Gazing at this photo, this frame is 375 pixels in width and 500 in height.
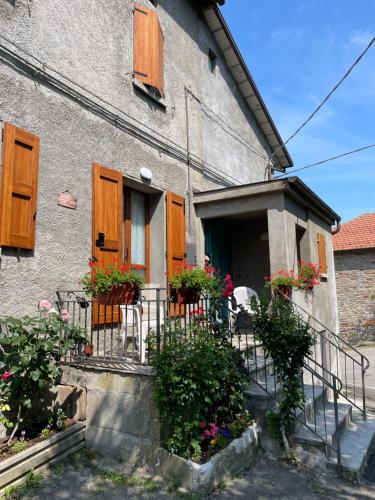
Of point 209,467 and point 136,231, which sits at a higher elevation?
point 136,231

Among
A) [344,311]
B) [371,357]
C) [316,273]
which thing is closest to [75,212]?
[316,273]

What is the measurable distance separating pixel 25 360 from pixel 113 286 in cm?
110

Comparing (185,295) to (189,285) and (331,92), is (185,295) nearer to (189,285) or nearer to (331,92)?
(189,285)

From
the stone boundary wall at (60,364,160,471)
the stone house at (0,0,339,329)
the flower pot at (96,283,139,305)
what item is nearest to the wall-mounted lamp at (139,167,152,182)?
the stone house at (0,0,339,329)

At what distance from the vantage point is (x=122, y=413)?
12.4 ft

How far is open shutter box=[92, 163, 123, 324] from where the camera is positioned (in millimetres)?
5094

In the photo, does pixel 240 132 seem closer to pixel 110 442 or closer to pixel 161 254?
pixel 161 254

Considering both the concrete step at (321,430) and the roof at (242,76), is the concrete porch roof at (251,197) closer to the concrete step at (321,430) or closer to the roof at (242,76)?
the concrete step at (321,430)

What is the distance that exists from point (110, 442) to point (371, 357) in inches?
470

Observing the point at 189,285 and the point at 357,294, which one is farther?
the point at 357,294

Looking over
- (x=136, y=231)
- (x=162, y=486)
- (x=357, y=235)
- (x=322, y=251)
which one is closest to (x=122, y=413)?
(x=162, y=486)

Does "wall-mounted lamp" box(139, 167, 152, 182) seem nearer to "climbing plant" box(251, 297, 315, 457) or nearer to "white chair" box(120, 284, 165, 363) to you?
"white chair" box(120, 284, 165, 363)

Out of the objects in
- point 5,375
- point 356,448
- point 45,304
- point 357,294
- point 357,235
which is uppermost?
point 357,235

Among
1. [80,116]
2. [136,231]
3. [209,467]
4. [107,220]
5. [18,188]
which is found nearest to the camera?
[209,467]
